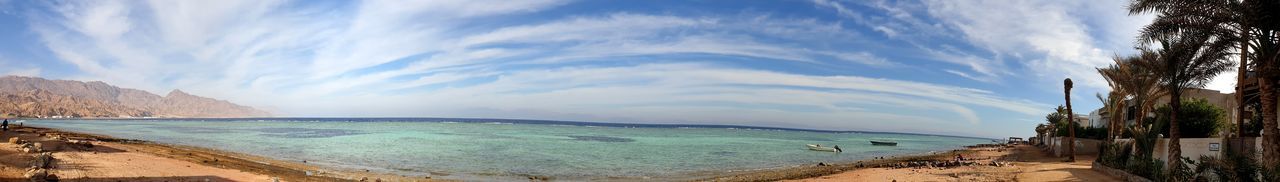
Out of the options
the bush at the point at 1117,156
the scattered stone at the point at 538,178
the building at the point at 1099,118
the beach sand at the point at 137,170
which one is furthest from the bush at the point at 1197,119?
the beach sand at the point at 137,170

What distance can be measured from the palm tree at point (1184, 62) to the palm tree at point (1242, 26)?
26 cm

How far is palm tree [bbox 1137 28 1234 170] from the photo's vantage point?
15602 millimetres

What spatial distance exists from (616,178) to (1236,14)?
16.2 meters

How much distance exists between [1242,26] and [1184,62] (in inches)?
174

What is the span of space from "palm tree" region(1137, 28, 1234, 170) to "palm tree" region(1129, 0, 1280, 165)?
26cm

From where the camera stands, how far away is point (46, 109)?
170 metres

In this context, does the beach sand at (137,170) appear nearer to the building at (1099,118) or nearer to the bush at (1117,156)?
the bush at (1117,156)

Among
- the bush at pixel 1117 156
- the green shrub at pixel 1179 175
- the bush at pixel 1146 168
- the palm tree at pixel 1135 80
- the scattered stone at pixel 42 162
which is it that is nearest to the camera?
the green shrub at pixel 1179 175

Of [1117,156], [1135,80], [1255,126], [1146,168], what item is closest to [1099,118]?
[1135,80]

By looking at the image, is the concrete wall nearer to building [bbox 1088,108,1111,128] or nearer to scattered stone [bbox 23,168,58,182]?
building [bbox 1088,108,1111,128]

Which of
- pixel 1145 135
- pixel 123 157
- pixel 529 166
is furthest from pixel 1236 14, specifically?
pixel 123 157

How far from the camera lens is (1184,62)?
58.5 feet

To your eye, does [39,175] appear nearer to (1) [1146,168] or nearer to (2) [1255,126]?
(1) [1146,168]

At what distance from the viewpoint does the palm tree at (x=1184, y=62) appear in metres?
15.6
